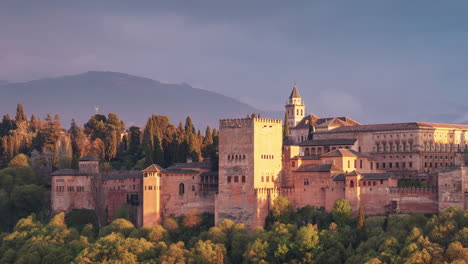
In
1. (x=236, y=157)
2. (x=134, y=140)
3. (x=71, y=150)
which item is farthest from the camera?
(x=134, y=140)

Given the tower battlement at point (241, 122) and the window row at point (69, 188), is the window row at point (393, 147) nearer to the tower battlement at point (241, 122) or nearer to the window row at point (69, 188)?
the tower battlement at point (241, 122)

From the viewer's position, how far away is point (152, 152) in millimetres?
80625

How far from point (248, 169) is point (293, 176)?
397 cm

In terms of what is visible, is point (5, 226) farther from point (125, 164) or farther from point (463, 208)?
point (463, 208)

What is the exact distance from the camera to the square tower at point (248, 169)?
63906mm

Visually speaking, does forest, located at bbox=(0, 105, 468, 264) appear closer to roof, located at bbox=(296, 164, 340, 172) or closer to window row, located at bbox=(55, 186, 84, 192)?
window row, located at bbox=(55, 186, 84, 192)

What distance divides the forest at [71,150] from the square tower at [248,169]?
23.3ft

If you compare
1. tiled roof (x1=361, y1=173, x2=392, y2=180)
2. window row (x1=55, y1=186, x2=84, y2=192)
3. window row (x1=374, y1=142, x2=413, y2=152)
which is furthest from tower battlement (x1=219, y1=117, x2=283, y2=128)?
window row (x1=55, y1=186, x2=84, y2=192)

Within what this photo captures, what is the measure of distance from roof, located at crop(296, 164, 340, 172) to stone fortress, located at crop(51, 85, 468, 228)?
0.10 m

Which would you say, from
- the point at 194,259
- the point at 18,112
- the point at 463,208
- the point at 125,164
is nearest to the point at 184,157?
the point at 125,164

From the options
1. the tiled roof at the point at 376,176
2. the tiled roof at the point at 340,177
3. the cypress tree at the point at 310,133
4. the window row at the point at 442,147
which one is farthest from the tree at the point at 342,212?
the cypress tree at the point at 310,133

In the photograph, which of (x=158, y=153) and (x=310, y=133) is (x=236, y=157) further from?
(x=310, y=133)

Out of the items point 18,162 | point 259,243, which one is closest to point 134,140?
point 18,162

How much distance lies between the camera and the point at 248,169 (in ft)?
211
